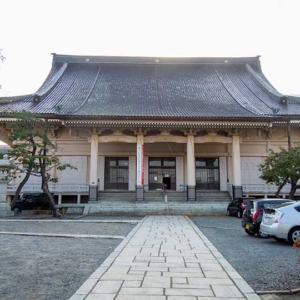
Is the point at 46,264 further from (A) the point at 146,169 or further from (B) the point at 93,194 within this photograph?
(A) the point at 146,169

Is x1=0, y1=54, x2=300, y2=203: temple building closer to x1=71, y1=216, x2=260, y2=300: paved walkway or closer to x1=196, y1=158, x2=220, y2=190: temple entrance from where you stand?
x1=196, y1=158, x2=220, y2=190: temple entrance

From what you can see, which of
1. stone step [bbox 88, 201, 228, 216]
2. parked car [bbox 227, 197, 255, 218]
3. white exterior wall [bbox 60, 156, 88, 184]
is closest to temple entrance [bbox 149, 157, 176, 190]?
white exterior wall [bbox 60, 156, 88, 184]

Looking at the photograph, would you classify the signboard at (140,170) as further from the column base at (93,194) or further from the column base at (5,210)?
the column base at (5,210)

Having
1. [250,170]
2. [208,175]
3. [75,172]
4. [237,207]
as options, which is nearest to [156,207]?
[237,207]

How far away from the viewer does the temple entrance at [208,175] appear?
82.1 ft

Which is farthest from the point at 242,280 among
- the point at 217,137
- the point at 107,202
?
the point at 217,137

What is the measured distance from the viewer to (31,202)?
20.5m

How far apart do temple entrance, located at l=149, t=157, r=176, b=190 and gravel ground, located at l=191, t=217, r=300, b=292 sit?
14.9 metres

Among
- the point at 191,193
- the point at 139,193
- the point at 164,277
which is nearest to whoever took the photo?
the point at 164,277

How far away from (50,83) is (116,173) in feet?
33.6

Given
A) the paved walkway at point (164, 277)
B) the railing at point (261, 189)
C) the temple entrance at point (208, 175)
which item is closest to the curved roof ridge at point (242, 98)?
the temple entrance at point (208, 175)

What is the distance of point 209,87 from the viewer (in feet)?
90.7

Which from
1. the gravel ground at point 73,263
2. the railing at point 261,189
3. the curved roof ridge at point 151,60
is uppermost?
the curved roof ridge at point 151,60

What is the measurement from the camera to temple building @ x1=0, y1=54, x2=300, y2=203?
2077 centimetres
